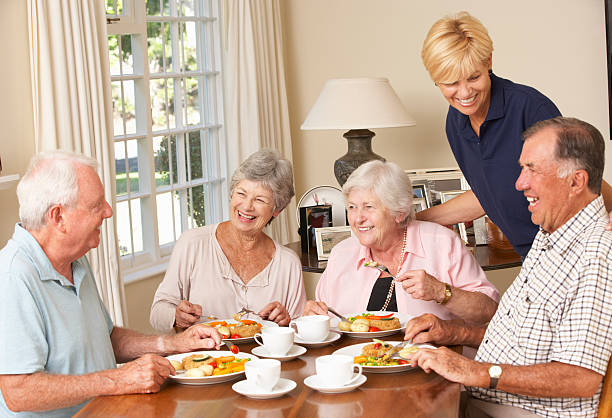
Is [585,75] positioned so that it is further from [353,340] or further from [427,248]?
[353,340]

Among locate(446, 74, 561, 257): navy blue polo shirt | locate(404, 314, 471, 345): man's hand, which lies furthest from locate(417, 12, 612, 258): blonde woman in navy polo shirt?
locate(404, 314, 471, 345): man's hand

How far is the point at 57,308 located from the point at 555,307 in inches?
49.4

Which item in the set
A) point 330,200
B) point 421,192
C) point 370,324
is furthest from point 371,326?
point 421,192

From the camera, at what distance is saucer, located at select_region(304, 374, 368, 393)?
176 cm

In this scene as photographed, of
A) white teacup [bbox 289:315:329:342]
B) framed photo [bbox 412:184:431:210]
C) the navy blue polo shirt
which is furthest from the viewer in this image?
framed photo [bbox 412:184:431:210]

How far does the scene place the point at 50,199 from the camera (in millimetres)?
1879

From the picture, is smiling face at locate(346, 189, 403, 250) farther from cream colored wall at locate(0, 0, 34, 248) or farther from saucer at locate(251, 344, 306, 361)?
cream colored wall at locate(0, 0, 34, 248)

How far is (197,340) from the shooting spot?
2168 millimetres

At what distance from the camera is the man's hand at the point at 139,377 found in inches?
70.5

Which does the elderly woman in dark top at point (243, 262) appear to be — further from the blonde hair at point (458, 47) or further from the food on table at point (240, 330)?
the blonde hair at point (458, 47)

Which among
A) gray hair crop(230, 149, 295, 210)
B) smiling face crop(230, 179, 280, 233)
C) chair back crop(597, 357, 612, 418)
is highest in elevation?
gray hair crop(230, 149, 295, 210)

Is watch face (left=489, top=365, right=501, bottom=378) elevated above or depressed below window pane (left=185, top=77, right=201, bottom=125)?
below

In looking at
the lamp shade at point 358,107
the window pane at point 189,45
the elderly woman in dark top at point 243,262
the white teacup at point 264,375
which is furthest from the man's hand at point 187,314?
the window pane at point 189,45

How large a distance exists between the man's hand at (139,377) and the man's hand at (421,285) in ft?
2.75
